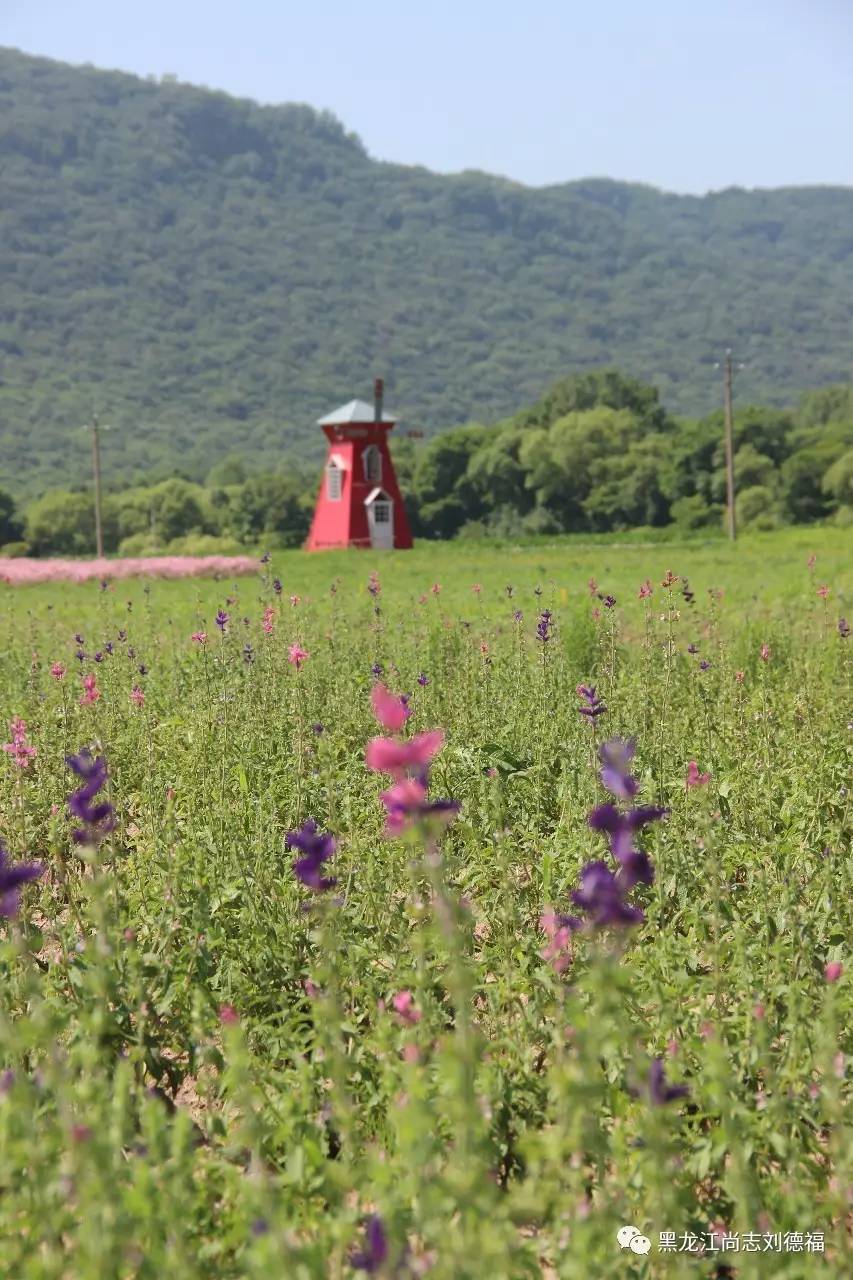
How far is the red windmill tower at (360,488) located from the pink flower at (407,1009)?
159 feet

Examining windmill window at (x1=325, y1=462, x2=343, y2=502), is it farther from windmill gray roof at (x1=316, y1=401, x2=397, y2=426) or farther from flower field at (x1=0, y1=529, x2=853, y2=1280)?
flower field at (x1=0, y1=529, x2=853, y2=1280)

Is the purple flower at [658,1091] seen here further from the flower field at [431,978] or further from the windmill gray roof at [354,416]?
the windmill gray roof at [354,416]

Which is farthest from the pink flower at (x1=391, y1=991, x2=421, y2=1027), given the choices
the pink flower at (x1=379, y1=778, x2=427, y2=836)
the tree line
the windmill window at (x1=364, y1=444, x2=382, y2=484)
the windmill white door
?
the tree line

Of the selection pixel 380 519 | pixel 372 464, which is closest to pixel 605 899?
pixel 380 519

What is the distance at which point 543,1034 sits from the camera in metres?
4.40

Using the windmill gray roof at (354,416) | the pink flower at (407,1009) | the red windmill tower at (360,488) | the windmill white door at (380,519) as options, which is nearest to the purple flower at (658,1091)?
the pink flower at (407,1009)

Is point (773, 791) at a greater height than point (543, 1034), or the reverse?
point (773, 791)

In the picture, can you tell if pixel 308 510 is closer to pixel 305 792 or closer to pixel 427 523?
pixel 427 523

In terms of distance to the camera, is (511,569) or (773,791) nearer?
(773,791)

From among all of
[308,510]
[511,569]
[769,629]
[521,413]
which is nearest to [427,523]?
[308,510]

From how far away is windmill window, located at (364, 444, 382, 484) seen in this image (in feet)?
176

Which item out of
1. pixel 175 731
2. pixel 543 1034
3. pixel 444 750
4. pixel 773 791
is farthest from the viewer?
pixel 175 731

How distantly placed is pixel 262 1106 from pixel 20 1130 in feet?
3.63

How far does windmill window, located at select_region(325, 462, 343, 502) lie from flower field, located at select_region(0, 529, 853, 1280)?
4483cm
